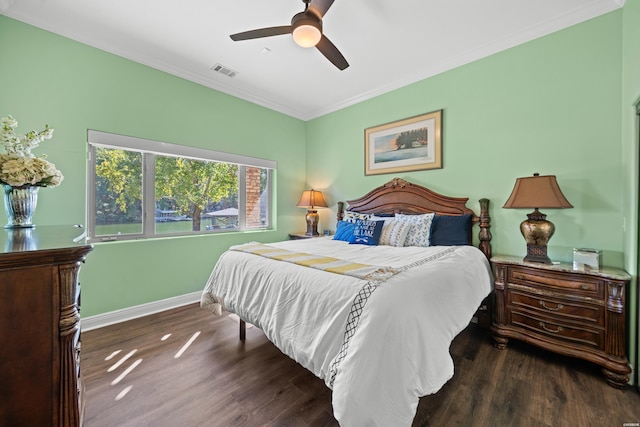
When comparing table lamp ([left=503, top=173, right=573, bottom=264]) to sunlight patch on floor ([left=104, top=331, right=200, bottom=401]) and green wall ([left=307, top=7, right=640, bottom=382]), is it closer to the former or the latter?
green wall ([left=307, top=7, right=640, bottom=382])

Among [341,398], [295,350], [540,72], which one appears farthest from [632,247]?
[295,350]

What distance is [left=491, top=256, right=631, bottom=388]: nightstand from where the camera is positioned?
1.77m

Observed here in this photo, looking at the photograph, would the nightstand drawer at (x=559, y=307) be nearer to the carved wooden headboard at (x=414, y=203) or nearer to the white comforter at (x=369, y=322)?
the white comforter at (x=369, y=322)

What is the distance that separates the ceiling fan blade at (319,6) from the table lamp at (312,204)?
2.60m

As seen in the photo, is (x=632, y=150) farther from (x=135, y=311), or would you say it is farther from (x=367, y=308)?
(x=135, y=311)

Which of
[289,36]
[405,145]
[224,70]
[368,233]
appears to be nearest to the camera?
[289,36]

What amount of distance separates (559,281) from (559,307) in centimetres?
21

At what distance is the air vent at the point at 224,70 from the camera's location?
3.09 meters

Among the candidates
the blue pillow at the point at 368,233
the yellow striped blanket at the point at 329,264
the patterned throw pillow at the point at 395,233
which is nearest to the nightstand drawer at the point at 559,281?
the patterned throw pillow at the point at 395,233

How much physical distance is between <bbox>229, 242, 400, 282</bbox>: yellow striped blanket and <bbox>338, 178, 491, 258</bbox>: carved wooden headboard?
1.67 meters

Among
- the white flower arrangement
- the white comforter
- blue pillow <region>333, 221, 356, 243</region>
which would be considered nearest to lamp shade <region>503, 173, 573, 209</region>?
the white comforter

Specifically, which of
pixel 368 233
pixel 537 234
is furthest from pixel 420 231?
pixel 537 234

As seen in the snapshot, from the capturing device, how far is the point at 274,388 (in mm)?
1732

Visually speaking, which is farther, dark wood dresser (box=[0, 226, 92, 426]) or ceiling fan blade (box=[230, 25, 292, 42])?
ceiling fan blade (box=[230, 25, 292, 42])
